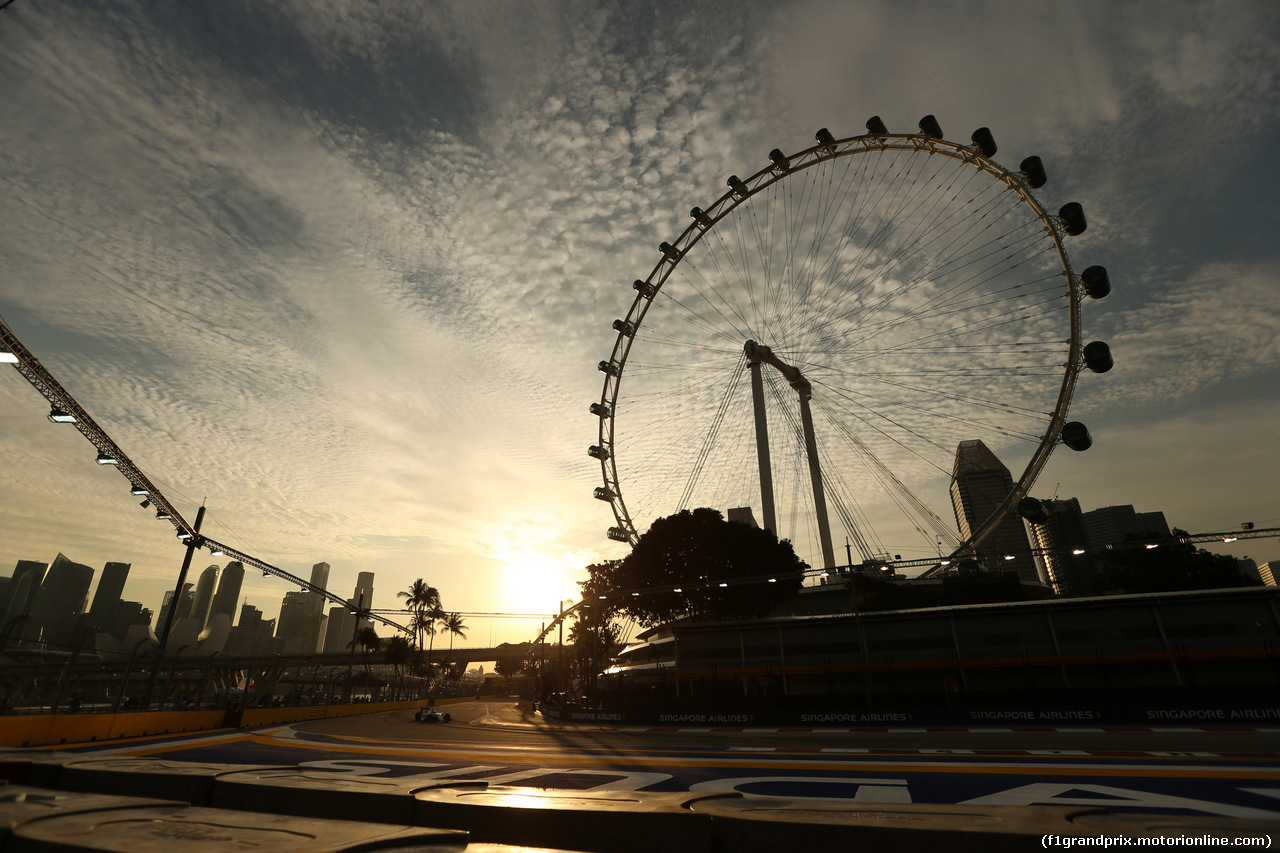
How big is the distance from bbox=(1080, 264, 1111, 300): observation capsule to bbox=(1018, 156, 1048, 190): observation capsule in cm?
594

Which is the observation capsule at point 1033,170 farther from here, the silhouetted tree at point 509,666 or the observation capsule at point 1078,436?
the silhouetted tree at point 509,666

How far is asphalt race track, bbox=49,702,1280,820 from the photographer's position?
31.8 feet

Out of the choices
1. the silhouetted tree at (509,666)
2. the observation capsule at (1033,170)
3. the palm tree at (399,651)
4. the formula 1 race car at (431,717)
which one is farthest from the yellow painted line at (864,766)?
the silhouetted tree at (509,666)

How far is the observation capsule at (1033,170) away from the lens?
33.1m

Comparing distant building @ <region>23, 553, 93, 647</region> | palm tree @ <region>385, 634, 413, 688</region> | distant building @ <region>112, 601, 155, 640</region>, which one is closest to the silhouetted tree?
palm tree @ <region>385, 634, 413, 688</region>

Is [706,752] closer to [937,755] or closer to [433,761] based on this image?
[937,755]

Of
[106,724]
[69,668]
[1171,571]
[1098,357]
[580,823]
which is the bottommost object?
[106,724]

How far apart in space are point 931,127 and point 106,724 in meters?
54.3

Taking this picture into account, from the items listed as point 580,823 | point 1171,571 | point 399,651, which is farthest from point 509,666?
point 580,823

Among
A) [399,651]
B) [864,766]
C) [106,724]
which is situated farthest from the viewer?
[399,651]

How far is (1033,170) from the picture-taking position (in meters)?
33.1

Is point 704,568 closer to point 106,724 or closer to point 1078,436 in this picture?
point 1078,436

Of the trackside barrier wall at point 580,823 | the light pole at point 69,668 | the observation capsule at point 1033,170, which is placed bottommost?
the trackside barrier wall at point 580,823

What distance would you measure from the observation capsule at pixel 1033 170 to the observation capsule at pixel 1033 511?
19.0 m
